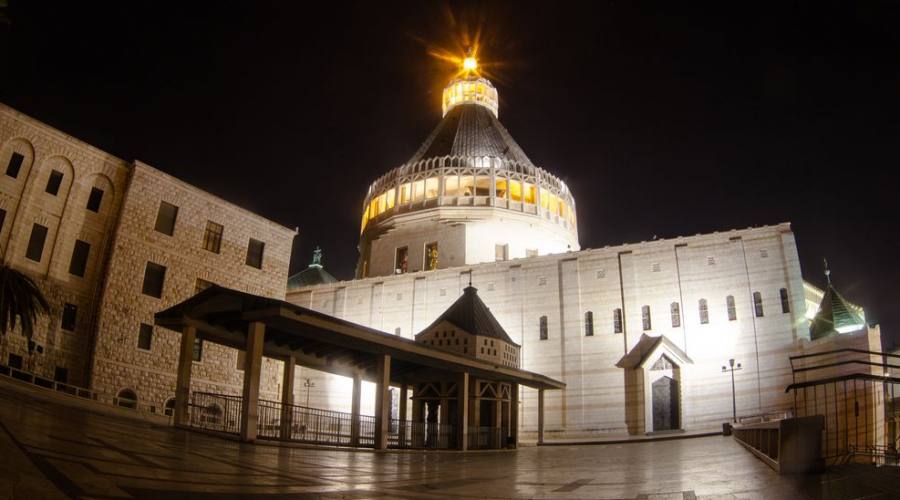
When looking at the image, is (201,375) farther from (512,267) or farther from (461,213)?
(461,213)

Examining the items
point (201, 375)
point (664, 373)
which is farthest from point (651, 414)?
point (201, 375)

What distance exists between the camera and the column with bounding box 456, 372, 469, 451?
21109 mm

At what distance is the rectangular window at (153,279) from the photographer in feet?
97.1

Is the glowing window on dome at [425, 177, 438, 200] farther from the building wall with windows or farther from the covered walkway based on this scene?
the covered walkway

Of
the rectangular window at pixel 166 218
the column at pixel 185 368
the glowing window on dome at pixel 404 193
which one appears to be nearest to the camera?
the column at pixel 185 368

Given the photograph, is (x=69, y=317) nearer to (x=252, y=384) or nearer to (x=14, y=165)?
(x=14, y=165)

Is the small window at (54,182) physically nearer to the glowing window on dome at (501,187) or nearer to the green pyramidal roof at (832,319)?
the glowing window on dome at (501,187)

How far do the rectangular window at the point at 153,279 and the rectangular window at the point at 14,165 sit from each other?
20.8ft

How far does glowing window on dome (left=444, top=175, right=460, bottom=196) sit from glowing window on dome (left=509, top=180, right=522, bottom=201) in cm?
400

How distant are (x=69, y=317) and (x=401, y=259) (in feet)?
83.3

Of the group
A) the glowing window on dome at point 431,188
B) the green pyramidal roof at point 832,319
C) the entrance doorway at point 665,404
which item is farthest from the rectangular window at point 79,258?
the green pyramidal roof at point 832,319

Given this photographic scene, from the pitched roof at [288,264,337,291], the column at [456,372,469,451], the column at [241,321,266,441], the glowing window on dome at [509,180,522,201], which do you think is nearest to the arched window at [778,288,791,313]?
the column at [456,372,469,451]

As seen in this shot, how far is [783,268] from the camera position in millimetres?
33250

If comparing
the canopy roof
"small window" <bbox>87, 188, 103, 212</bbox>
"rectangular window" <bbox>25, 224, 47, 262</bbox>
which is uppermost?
"small window" <bbox>87, 188, 103, 212</bbox>
